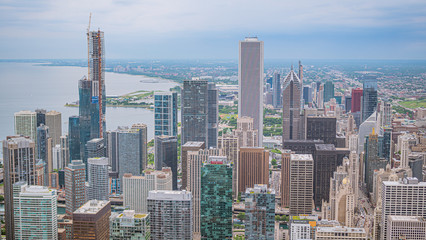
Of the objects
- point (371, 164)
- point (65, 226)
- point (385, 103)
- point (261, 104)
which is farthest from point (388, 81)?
point (65, 226)

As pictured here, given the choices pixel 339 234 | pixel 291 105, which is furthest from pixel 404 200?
pixel 291 105

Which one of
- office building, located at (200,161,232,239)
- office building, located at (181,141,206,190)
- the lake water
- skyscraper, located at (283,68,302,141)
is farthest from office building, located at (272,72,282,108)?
office building, located at (200,161,232,239)

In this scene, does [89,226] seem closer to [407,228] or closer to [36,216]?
[36,216]

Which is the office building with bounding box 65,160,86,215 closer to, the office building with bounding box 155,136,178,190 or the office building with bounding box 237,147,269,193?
the office building with bounding box 155,136,178,190

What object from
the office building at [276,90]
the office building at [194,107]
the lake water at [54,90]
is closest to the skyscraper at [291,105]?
the office building at [276,90]

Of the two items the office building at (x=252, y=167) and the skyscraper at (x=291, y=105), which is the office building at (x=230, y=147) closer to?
the office building at (x=252, y=167)

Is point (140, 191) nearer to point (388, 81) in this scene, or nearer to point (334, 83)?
point (388, 81)
